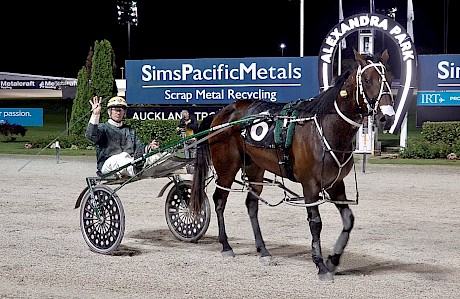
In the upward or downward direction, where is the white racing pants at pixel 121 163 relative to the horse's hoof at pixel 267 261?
upward

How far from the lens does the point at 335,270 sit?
21.8ft

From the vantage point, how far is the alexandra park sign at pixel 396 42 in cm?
1647

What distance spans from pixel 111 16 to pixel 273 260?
50140 millimetres

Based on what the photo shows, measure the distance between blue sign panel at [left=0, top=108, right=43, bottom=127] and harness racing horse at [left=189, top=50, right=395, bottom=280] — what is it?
15.0 metres

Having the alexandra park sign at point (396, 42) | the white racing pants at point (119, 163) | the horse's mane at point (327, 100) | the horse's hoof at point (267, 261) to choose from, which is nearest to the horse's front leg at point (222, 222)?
the horse's hoof at point (267, 261)

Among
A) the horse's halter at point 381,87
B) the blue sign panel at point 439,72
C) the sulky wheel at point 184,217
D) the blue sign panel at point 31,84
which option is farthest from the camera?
the blue sign panel at point 31,84

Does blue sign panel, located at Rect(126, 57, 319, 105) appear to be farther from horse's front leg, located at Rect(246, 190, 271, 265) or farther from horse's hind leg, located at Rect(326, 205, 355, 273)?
horse's hind leg, located at Rect(326, 205, 355, 273)

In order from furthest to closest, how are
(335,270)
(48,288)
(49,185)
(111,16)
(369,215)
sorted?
(111,16) → (49,185) → (369,215) → (335,270) → (48,288)

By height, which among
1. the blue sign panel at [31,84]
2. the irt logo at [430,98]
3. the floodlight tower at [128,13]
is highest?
the floodlight tower at [128,13]

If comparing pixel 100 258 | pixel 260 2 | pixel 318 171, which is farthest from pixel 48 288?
pixel 260 2

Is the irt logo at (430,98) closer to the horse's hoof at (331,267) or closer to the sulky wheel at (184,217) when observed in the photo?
the sulky wheel at (184,217)

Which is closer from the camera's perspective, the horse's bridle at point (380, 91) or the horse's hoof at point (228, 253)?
the horse's bridle at point (380, 91)

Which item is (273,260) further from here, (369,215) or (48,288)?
(369,215)

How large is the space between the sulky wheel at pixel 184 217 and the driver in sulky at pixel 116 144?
18.3 inches
